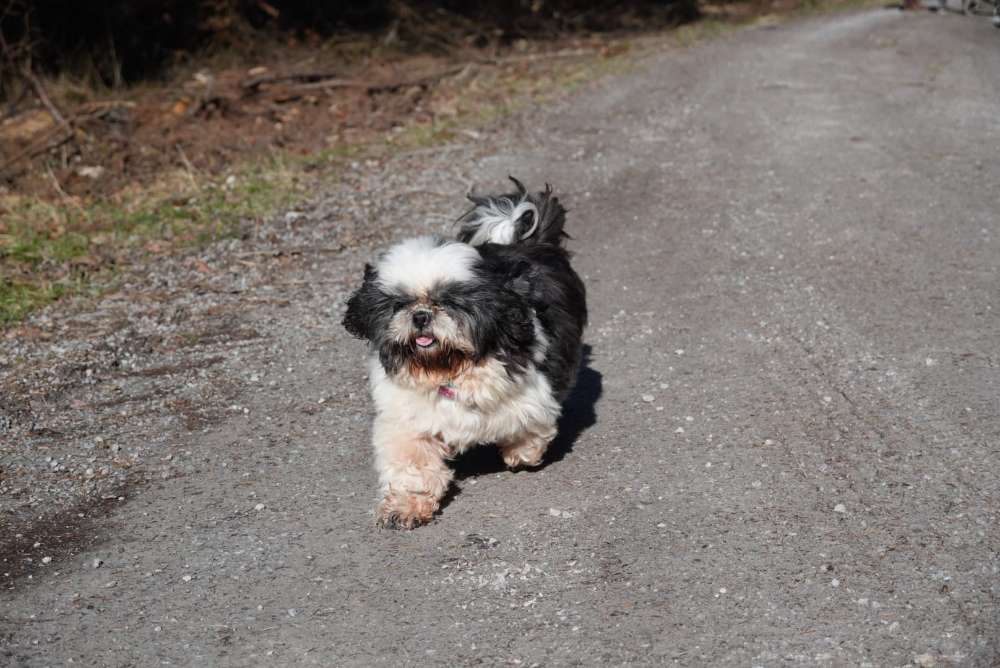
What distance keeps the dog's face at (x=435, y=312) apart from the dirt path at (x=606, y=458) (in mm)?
755

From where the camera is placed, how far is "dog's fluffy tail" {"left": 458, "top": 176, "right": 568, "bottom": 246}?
579 cm

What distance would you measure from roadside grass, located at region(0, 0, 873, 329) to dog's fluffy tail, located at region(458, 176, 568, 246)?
3780 mm

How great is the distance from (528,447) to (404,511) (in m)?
0.72

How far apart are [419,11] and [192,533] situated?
50.9 feet

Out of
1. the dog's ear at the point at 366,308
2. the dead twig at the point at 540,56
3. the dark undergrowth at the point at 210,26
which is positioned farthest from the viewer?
the dead twig at the point at 540,56

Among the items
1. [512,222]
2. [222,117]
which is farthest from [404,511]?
[222,117]

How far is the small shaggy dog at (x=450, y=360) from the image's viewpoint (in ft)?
15.5

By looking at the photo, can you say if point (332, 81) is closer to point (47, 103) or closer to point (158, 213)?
point (47, 103)

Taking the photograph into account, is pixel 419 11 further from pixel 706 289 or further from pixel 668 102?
pixel 706 289

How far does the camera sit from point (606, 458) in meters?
5.48

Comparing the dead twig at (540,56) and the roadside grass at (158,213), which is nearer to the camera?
the roadside grass at (158,213)

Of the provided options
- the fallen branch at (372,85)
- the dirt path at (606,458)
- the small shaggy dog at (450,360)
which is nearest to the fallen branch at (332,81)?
the fallen branch at (372,85)

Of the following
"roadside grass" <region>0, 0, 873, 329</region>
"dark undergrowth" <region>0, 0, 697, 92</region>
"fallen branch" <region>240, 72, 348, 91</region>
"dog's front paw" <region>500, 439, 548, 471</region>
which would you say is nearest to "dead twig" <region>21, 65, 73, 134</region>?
"dark undergrowth" <region>0, 0, 697, 92</region>

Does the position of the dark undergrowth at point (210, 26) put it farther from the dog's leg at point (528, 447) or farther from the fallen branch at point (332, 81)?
the dog's leg at point (528, 447)
